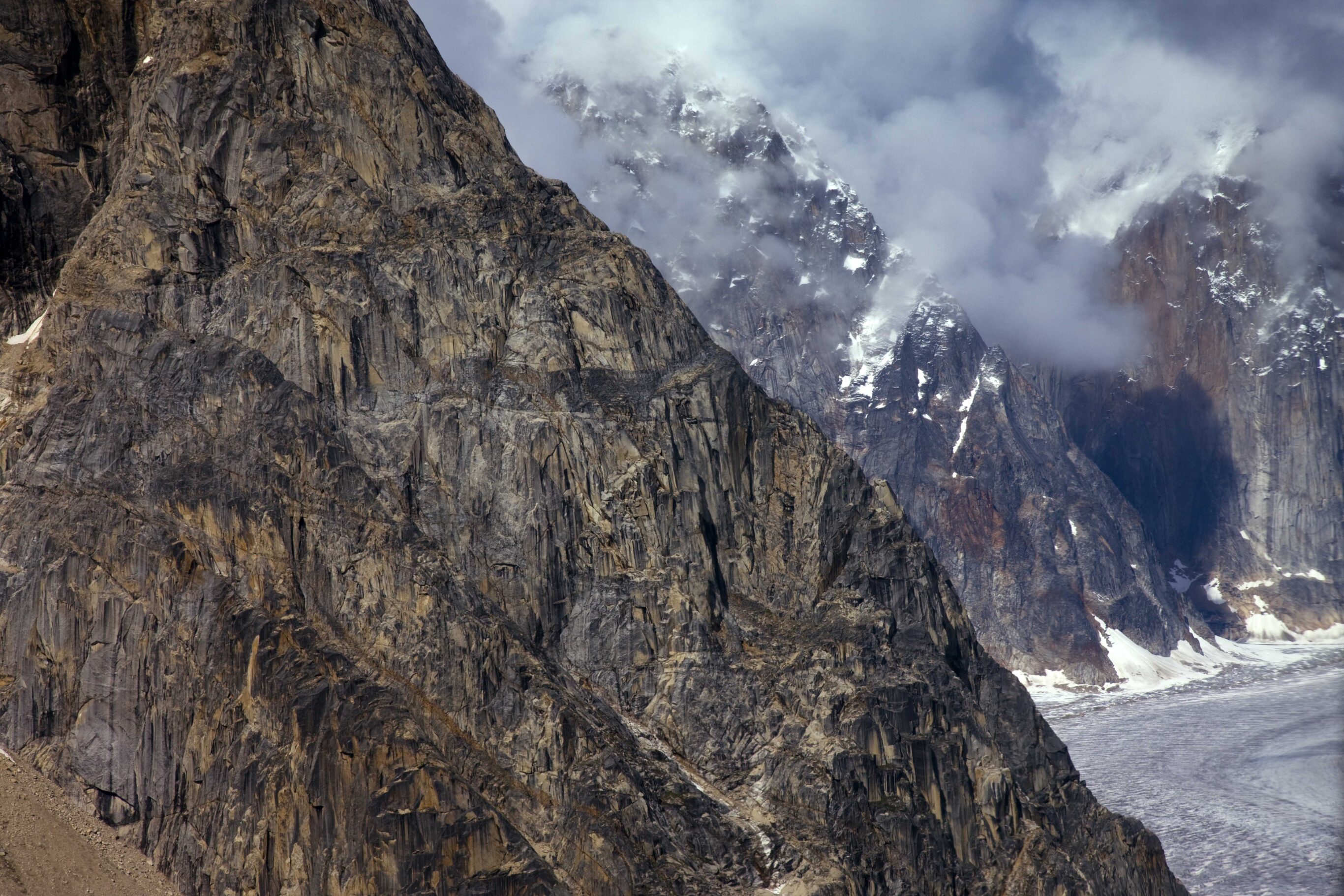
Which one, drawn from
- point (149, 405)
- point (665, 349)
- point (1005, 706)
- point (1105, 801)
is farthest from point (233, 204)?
point (1105, 801)

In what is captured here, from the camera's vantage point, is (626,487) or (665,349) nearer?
(626,487)

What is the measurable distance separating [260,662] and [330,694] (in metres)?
4.03

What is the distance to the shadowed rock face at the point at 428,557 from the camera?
223ft

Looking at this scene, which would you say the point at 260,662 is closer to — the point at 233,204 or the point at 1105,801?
the point at 233,204

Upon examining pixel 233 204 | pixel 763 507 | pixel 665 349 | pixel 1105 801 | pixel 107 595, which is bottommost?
pixel 1105 801

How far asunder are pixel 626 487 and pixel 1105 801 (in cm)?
10239

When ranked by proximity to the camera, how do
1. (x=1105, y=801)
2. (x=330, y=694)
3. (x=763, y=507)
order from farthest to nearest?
(x=1105, y=801)
(x=763, y=507)
(x=330, y=694)

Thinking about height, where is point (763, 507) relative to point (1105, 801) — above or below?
above

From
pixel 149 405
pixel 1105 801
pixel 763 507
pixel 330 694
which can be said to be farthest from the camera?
pixel 1105 801

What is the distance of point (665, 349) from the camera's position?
270 feet

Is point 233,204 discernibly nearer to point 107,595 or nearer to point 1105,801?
point 107,595

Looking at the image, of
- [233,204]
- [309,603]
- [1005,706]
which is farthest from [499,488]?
[1005,706]

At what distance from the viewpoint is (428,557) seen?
2879 inches

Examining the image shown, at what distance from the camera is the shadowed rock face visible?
68062 mm
